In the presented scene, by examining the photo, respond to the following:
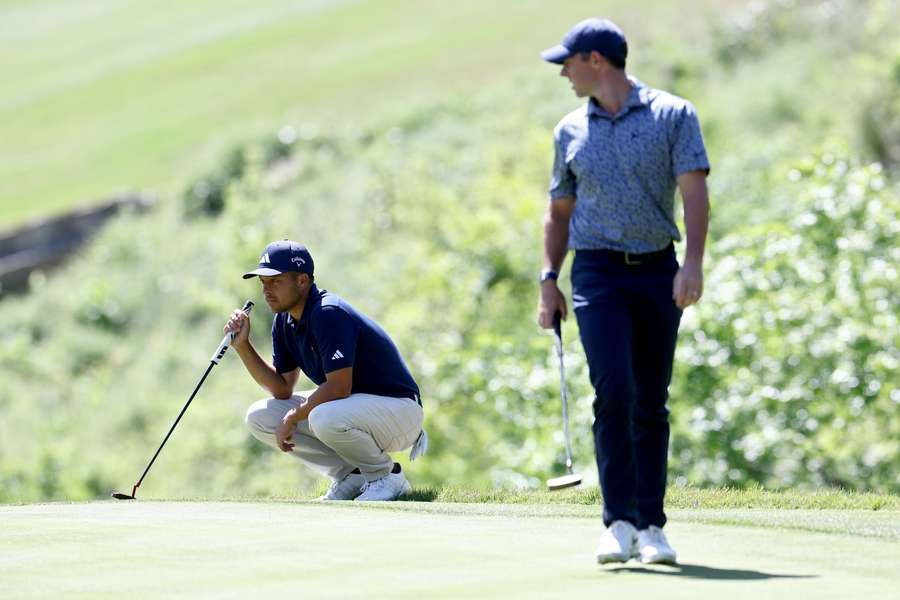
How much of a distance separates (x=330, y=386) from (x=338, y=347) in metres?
0.26

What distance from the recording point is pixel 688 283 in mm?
6203

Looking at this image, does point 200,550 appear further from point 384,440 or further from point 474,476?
point 474,476

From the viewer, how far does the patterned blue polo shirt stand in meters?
6.34

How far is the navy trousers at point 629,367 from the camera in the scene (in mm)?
6266

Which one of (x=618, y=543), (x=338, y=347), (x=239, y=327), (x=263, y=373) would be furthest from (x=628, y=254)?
(x=263, y=373)

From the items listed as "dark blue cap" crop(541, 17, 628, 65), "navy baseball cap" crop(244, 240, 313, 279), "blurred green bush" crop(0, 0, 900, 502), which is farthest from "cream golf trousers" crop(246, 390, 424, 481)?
"blurred green bush" crop(0, 0, 900, 502)

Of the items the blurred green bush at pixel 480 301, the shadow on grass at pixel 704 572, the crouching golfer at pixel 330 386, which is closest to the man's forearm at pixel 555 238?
the shadow on grass at pixel 704 572

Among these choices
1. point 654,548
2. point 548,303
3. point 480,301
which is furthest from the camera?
point 480,301

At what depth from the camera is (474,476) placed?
22516 millimetres

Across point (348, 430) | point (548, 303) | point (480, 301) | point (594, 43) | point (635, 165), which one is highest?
point (594, 43)

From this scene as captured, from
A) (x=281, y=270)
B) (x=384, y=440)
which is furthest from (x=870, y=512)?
(x=281, y=270)

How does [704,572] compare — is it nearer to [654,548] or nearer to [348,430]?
[654,548]

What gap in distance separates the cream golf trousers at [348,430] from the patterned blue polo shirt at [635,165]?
8.50 ft

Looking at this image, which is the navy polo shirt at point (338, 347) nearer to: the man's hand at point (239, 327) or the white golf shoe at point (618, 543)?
the man's hand at point (239, 327)
